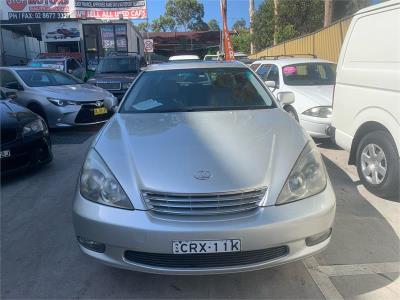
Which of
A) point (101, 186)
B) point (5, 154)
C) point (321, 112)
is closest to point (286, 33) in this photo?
point (321, 112)

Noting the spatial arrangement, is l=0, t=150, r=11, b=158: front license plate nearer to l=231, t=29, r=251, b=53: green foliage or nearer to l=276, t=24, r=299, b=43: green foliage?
l=276, t=24, r=299, b=43: green foliage

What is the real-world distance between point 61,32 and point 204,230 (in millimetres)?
26064

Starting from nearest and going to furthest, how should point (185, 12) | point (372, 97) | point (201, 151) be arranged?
point (201, 151) < point (372, 97) < point (185, 12)

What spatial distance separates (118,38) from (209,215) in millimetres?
24205

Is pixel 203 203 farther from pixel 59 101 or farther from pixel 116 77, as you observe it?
pixel 116 77

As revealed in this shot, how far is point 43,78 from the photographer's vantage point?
380 inches

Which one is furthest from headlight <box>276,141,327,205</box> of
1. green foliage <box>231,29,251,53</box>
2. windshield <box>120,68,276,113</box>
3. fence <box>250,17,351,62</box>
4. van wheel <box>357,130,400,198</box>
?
green foliage <box>231,29,251,53</box>

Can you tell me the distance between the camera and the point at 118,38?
25.3 metres

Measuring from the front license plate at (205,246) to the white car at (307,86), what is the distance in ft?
13.5

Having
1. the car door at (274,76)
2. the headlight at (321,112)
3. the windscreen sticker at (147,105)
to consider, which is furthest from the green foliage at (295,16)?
the windscreen sticker at (147,105)

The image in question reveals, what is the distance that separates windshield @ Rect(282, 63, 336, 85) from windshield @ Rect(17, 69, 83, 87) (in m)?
5.06

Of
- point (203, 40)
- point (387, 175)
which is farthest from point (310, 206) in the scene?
point (203, 40)

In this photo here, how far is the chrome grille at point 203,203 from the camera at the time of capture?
8.80 ft

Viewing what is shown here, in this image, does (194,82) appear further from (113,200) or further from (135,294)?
(135,294)
